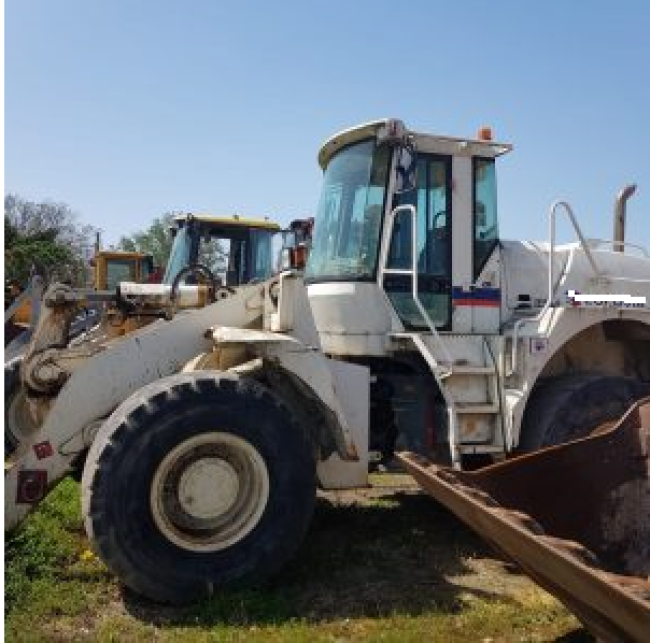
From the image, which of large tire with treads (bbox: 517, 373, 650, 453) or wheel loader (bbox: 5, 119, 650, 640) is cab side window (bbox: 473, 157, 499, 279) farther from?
large tire with treads (bbox: 517, 373, 650, 453)

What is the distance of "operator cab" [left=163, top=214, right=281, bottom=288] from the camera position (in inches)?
458

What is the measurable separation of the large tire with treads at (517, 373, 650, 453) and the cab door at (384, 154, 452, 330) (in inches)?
35.8

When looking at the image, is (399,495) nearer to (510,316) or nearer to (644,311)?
(510,316)

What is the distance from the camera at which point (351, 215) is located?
625cm

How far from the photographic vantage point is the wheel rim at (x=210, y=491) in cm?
443

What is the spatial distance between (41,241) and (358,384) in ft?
99.0

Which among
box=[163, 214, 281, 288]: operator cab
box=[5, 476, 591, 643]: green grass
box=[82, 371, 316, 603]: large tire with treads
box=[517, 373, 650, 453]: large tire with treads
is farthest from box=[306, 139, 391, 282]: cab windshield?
box=[163, 214, 281, 288]: operator cab

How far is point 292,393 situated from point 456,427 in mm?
1287

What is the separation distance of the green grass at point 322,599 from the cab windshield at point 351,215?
6.42ft

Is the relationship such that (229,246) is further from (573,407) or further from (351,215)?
(573,407)

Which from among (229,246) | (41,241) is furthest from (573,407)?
(41,241)

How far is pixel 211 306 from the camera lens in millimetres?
5250

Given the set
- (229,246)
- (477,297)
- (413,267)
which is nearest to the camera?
(413,267)

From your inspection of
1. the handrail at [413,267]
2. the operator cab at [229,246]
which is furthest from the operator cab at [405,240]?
the operator cab at [229,246]
